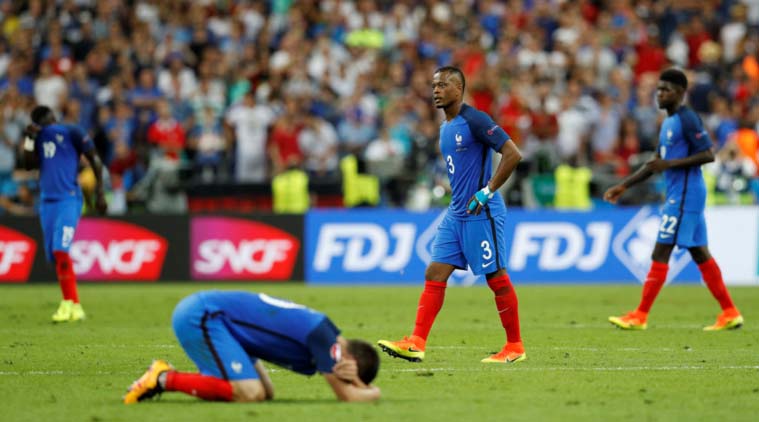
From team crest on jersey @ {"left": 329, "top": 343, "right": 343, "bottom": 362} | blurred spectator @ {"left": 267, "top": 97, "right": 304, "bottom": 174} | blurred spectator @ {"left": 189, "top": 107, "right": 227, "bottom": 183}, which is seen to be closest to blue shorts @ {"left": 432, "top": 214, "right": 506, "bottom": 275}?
A: team crest on jersey @ {"left": 329, "top": 343, "right": 343, "bottom": 362}

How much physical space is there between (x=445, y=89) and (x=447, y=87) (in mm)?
23

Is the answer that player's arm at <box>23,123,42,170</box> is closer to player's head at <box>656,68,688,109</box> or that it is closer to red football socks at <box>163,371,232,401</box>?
player's head at <box>656,68,688,109</box>

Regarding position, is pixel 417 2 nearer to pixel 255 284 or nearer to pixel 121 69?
pixel 121 69

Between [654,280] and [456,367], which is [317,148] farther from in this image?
[456,367]

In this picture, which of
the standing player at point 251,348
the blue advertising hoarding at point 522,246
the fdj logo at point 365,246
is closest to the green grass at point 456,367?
the standing player at point 251,348

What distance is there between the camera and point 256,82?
2611 centimetres

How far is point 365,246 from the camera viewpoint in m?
21.6

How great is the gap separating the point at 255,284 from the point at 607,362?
11.0 metres

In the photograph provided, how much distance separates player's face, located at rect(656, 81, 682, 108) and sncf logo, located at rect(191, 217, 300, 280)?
9.37 meters

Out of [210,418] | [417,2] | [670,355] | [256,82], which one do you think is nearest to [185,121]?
[256,82]

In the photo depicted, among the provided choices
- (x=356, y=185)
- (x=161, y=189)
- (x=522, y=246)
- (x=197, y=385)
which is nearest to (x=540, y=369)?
(x=197, y=385)

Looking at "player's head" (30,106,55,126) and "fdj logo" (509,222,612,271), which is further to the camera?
"fdj logo" (509,222,612,271)

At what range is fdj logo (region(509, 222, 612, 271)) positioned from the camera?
70.0 ft

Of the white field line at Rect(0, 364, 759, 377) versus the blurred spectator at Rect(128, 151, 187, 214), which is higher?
the blurred spectator at Rect(128, 151, 187, 214)
